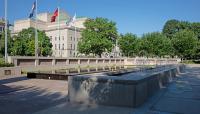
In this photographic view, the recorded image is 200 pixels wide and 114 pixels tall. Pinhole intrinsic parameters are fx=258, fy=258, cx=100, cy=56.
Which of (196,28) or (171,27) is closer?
(196,28)

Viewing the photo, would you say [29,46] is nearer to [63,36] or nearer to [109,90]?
[63,36]

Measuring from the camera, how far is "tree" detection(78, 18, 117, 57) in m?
71.5

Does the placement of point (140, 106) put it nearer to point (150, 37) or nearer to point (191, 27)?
point (150, 37)

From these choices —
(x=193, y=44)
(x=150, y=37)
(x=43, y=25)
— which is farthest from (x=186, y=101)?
(x=43, y=25)

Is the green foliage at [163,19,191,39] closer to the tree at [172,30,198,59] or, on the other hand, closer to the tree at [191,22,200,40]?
the tree at [191,22,200,40]

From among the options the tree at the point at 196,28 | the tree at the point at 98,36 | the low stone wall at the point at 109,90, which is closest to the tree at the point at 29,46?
the tree at the point at 98,36

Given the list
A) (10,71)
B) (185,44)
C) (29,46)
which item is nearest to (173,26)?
(185,44)

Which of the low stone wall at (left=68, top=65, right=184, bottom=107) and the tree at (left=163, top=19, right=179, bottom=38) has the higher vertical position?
the tree at (left=163, top=19, right=179, bottom=38)

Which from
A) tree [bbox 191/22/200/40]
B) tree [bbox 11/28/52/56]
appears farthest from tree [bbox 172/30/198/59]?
tree [bbox 11/28/52/56]

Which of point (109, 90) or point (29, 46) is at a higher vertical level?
point (29, 46)

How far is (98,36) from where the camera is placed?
7200 centimetres

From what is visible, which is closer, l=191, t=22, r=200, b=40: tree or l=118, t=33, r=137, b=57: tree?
l=118, t=33, r=137, b=57: tree

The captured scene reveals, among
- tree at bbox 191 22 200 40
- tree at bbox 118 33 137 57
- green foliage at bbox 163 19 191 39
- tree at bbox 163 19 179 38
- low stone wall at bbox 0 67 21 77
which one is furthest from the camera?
tree at bbox 163 19 179 38

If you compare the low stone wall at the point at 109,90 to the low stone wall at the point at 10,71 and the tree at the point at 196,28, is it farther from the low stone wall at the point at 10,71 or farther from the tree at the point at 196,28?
the tree at the point at 196,28
